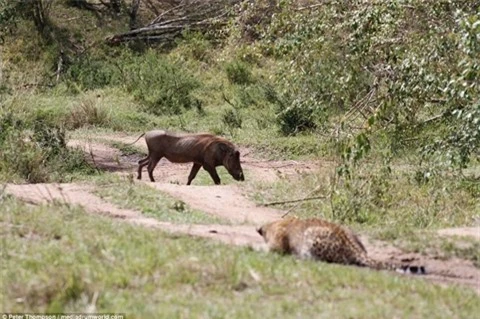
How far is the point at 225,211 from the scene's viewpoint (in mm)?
9250

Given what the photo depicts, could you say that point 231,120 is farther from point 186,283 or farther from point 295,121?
point 186,283

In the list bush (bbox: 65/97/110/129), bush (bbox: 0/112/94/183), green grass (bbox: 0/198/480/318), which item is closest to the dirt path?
green grass (bbox: 0/198/480/318)

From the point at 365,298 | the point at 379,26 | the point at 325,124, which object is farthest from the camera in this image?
the point at 325,124

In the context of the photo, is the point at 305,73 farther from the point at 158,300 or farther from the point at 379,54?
the point at 158,300

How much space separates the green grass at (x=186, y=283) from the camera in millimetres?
4613

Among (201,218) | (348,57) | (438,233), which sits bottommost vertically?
(201,218)

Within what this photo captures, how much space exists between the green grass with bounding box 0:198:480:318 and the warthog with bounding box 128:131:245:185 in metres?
6.57

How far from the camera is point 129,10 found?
26.2 m

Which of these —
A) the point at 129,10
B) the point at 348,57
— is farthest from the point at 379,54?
the point at 129,10

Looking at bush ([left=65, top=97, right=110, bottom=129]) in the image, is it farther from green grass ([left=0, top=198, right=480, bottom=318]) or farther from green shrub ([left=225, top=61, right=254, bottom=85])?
green grass ([left=0, top=198, right=480, bottom=318])

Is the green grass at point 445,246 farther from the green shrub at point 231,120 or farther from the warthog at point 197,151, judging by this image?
the green shrub at point 231,120

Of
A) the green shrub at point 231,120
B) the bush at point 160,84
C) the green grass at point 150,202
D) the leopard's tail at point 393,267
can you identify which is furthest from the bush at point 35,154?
the leopard's tail at point 393,267

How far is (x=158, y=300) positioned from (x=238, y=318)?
54 centimetres

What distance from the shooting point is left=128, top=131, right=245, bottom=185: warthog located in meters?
12.9
